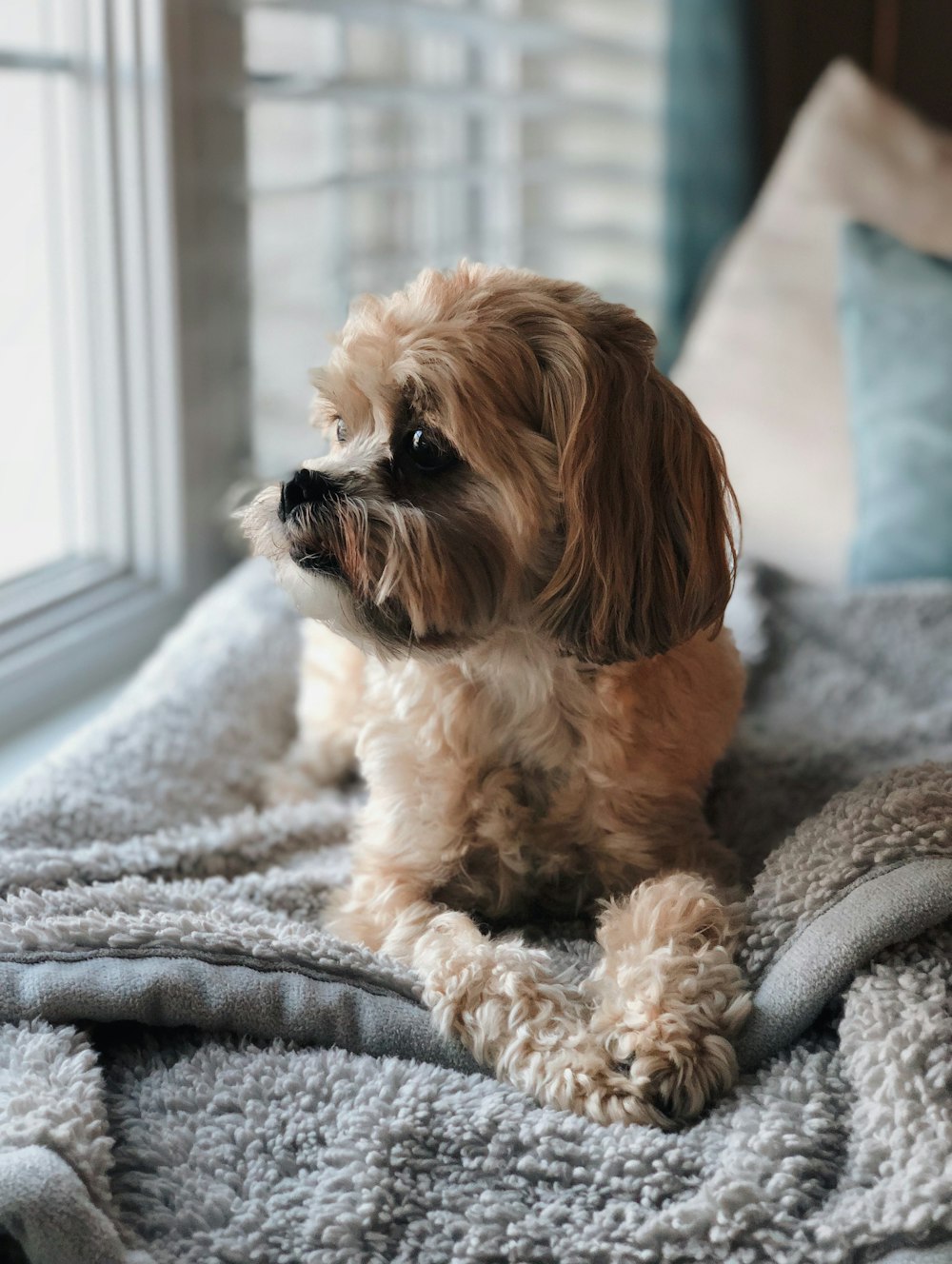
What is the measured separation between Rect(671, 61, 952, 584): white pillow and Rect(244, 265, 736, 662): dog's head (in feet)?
4.04

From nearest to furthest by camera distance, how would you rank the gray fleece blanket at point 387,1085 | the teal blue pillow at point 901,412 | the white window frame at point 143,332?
the gray fleece blanket at point 387,1085
the white window frame at point 143,332
the teal blue pillow at point 901,412

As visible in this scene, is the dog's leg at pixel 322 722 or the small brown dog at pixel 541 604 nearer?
the small brown dog at pixel 541 604

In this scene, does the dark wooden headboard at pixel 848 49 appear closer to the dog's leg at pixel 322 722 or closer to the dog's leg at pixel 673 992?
the dog's leg at pixel 322 722

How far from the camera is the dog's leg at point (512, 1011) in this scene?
1.07m

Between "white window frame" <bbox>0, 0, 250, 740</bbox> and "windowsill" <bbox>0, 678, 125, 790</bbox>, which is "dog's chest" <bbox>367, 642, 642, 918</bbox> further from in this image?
"white window frame" <bbox>0, 0, 250, 740</bbox>

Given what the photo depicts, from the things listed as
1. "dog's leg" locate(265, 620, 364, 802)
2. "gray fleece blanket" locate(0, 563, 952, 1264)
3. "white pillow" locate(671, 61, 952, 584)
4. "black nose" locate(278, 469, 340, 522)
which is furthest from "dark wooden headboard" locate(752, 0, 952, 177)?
"black nose" locate(278, 469, 340, 522)

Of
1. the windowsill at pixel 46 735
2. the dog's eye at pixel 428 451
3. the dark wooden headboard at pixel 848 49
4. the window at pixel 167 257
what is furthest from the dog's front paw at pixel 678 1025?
the dark wooden headboard at pixel 848 49

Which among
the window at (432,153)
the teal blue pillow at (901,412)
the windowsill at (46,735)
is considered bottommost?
the windowsill at (46,735)

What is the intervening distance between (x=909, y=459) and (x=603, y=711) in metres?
1.11

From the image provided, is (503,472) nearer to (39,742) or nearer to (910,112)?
(39,742)

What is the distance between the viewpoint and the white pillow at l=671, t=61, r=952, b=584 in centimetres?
239

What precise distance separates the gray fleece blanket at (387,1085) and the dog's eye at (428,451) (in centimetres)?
45

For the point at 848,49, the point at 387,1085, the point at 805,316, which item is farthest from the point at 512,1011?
the point at 848,49

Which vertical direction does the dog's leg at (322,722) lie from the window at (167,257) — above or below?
below
